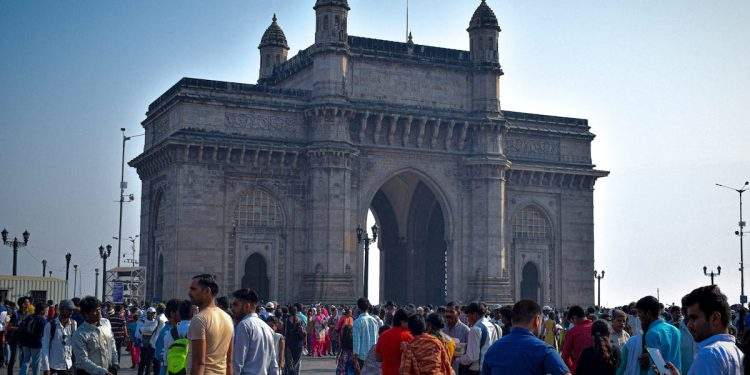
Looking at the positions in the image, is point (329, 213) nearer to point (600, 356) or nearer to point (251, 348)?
point (600, 356)

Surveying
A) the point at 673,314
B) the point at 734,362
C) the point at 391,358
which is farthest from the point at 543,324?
the point at 734,362

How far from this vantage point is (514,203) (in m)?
50.5

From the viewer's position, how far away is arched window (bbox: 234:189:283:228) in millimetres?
44344

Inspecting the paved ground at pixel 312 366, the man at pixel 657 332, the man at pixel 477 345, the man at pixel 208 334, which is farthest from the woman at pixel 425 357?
the paved ground at pixel 312 366

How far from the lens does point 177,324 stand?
1389 cm

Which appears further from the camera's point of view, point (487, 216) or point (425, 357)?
point (487, 216)

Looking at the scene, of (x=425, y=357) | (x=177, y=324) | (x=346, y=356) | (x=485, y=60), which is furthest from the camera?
(x=485, y=60)

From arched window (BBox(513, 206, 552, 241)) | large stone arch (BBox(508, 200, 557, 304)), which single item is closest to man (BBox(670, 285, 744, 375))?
large stone arch (BBox(508, 200, 557, 304))

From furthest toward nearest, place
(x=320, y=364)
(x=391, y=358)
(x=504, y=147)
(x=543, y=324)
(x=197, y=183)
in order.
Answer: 1. (x=504, y=147)
2. (x=197, y=183)
3. (x=320, y=364)
4. (x=543, y=324)
5. (x=391, y=358)

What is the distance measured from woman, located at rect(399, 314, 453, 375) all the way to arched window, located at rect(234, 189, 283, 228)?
112 ft

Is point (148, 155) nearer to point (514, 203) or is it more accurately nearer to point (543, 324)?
point (514, 203)

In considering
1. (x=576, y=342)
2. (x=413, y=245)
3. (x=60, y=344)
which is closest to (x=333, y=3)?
(x=413, y=245)

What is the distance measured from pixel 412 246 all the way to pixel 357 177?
8542 millimetres

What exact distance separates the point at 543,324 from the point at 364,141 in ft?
75.8
